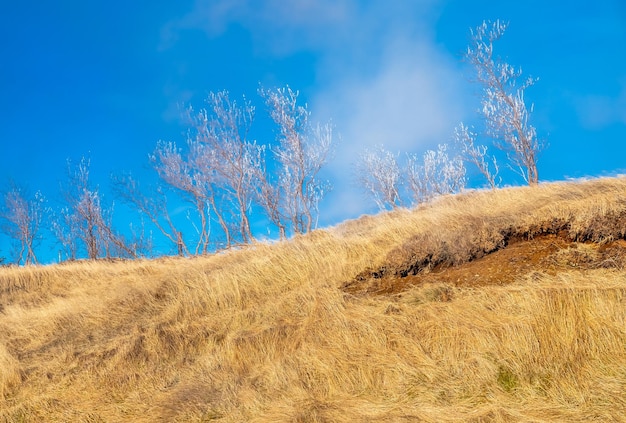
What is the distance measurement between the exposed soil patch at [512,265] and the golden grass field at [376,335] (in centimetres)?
3

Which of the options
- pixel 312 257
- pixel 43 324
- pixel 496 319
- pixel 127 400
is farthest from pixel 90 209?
pixel 496 319

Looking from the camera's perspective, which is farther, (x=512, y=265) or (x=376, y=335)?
(x=512, y=265)

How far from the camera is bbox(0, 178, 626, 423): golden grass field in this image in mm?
4398

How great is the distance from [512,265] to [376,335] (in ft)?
8.17

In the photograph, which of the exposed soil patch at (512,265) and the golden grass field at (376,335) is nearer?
the golden grass field at (376,335)

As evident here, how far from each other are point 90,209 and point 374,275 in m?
27.3

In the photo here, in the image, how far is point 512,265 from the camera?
21.6 ft

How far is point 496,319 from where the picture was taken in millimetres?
5160

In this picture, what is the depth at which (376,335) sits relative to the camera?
5.77m

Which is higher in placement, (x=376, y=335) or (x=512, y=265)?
(x=512, y=265)

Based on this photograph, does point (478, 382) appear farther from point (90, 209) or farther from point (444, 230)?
point (90, 209)

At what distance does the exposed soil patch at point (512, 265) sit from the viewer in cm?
604

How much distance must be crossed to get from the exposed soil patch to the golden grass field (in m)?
0.03

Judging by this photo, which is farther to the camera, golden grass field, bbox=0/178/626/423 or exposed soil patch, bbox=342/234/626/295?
exposed soil patch, bbox=342/234/626/295
